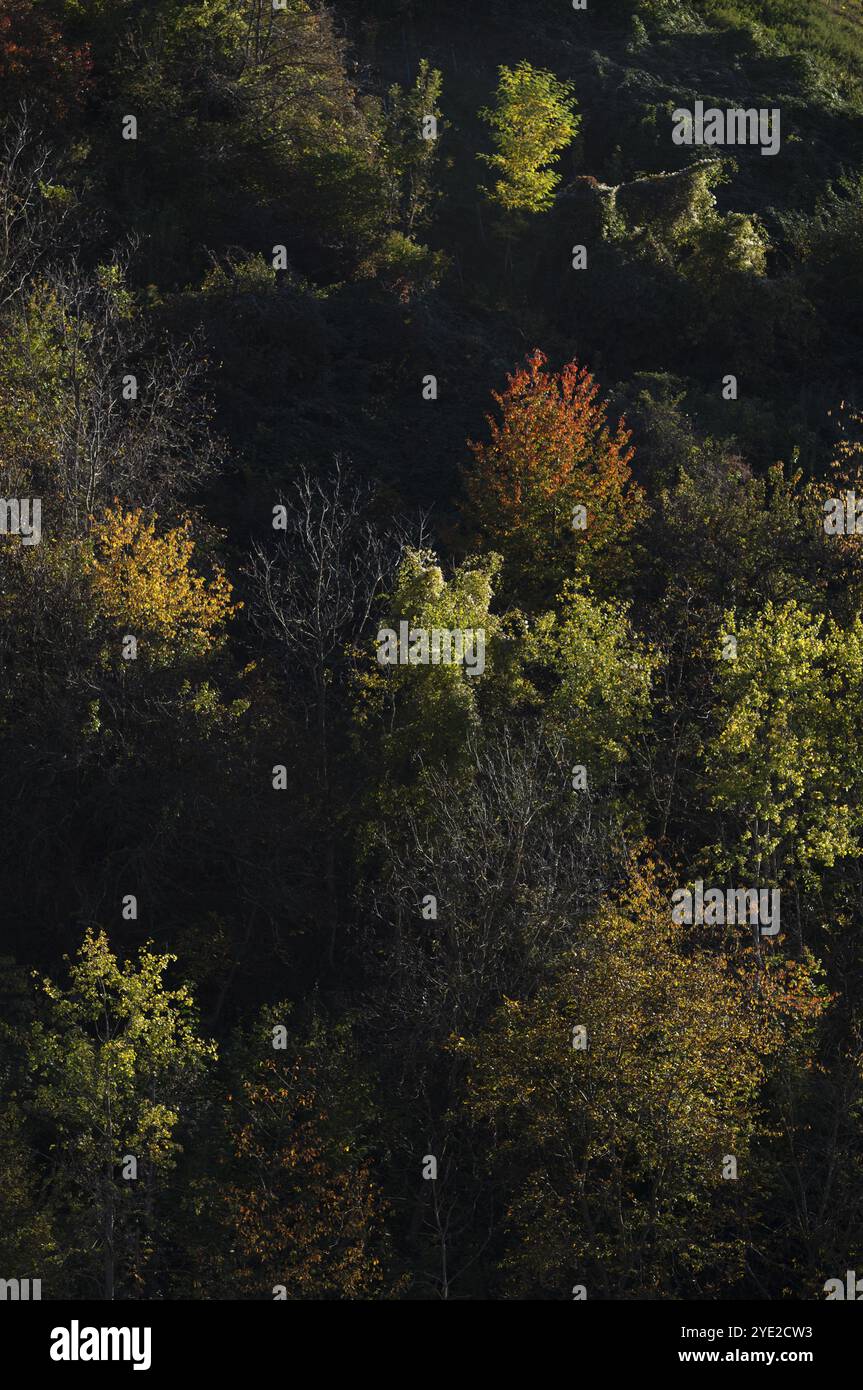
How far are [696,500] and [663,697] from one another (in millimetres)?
6809

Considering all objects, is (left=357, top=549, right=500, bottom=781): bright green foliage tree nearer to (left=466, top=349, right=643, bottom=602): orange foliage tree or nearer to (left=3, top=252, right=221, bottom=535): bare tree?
(left=466, top=349, right=643, bottom=602): orange foliage tree

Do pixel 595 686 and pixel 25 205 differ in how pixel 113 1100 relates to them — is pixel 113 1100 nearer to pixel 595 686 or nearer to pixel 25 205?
pixel 595 686

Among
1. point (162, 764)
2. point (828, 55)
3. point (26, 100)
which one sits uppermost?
point (828, 55)

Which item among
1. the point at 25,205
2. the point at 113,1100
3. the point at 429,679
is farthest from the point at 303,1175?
the point at 25,205

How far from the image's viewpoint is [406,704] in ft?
120

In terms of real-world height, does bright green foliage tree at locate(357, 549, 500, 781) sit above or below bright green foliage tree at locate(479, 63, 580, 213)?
below

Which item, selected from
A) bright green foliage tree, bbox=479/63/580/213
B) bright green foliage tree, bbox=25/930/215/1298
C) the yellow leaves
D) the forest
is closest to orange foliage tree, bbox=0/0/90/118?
the forest

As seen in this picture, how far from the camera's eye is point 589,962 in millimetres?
31438

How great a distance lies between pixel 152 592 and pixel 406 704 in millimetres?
6387

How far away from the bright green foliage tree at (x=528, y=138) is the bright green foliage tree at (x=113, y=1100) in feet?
107

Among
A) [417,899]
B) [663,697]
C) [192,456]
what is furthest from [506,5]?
[417,899]

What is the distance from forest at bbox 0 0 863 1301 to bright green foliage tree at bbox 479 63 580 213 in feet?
0.76

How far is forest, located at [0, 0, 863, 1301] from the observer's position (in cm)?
3148

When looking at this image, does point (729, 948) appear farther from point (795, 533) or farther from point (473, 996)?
point (795, 533)
